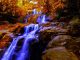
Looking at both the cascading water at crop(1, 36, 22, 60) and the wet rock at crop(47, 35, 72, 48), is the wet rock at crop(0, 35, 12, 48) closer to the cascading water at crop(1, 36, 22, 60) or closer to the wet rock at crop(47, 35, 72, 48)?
A: the cascading water at crop(1, 36, 22, 60)

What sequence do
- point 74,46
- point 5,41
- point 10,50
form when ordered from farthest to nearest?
point 5,41 < point 10,50 < point 74,46

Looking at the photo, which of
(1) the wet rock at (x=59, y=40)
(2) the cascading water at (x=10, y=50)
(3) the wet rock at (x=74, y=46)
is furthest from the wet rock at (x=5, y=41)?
(3) the wet rock at (x=74, y=46)

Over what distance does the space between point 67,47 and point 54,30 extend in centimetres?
150

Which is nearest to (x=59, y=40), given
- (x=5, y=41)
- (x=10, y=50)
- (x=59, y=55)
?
(x=59, y=55)

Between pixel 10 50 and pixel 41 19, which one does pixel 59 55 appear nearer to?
pixel 10 50

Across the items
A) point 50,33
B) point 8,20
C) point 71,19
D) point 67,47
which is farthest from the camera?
point 8,20

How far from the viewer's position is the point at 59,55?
6.35 m

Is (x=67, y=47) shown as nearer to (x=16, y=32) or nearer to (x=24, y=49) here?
(x=24, y=49)

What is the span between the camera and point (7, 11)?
1086 centimetres

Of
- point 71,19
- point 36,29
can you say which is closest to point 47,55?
point 36,29

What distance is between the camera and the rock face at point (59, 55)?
20.6 ft

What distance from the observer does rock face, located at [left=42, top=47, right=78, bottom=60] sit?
627 centimetres

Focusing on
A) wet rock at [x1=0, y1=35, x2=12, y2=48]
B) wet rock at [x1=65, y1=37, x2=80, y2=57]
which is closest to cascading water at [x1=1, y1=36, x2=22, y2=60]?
wet rock at [x1=0, y1=35, x2=12, y2=48]

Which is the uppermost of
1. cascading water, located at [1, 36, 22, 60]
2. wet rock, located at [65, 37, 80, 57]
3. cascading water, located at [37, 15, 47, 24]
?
cascading water, located at [37, 15, 47, 24]
